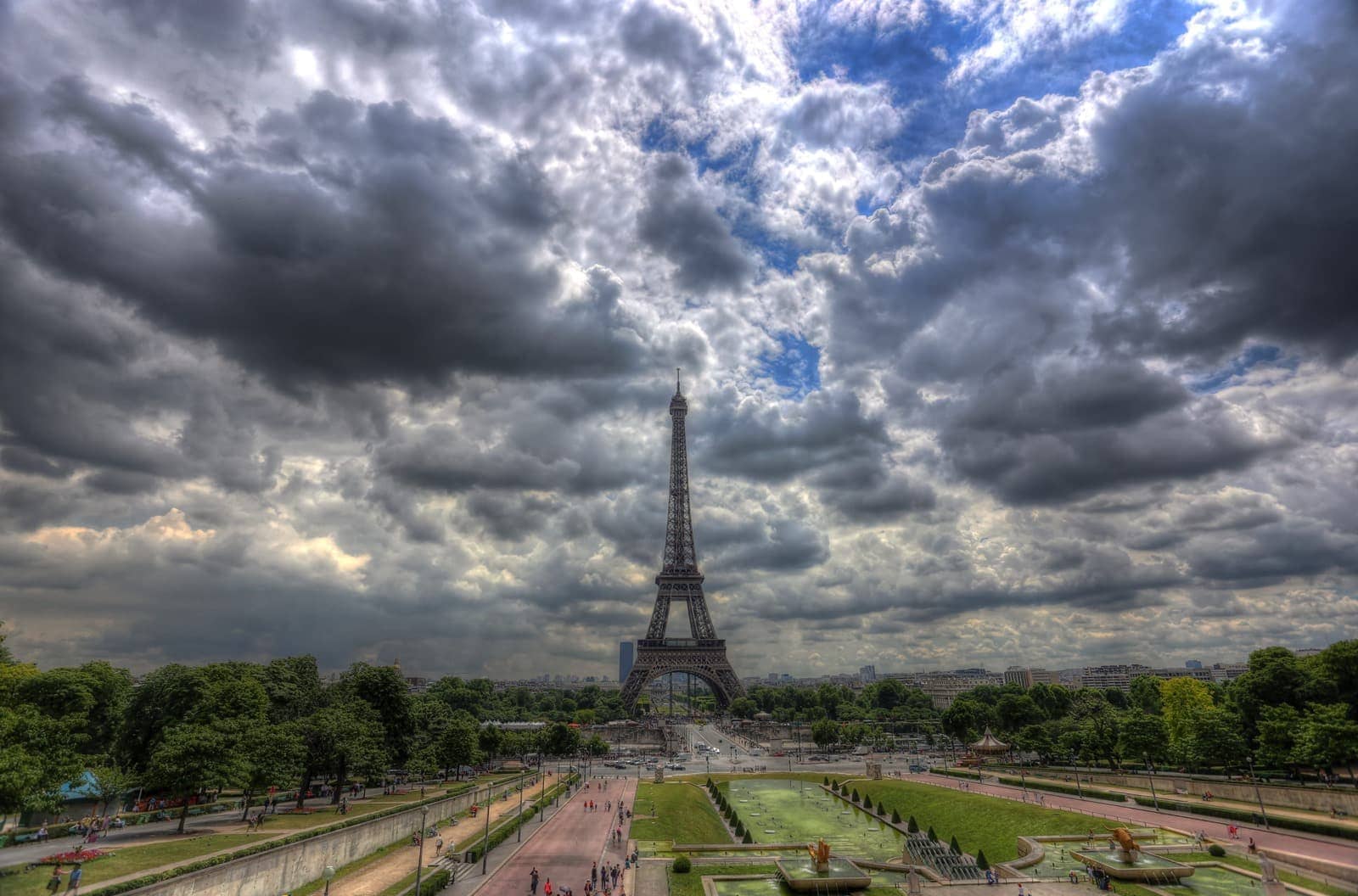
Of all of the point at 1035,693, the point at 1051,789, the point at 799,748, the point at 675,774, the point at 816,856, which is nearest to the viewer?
the point at 816,856

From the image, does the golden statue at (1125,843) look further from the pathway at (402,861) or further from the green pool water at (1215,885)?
the pathway at (402,861)

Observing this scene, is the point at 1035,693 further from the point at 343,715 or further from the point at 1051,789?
the point at 343,715

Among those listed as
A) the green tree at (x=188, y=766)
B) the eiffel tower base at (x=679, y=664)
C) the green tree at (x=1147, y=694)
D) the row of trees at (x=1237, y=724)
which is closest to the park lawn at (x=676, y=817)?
the green tree at (x=188, y=766)

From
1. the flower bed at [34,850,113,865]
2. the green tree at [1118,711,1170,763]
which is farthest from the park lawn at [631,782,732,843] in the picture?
the green tree at [1118,711,1170,763]

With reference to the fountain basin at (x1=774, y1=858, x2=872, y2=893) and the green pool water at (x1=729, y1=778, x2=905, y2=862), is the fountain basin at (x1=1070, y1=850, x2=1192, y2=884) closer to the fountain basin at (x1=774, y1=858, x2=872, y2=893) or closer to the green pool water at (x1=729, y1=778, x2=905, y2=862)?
the fountain basin at (x1=774, y1=858, x2=872, y2=893)

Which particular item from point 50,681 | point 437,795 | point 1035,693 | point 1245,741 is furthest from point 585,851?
point 1035,693

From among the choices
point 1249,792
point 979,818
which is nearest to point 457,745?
point 979,818
